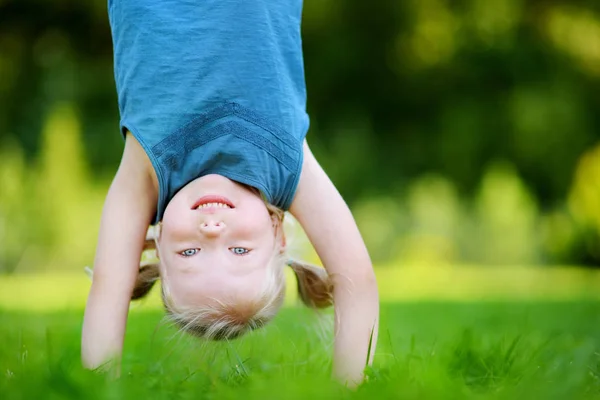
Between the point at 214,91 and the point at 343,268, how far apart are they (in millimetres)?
532

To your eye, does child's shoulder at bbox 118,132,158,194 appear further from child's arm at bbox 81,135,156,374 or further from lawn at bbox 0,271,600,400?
lawn at bbox 0,271,600,400

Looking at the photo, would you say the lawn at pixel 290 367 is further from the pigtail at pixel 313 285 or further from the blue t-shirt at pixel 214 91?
the blue t-shirt at pixel 214 91

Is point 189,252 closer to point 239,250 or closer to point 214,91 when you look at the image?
point 239,250

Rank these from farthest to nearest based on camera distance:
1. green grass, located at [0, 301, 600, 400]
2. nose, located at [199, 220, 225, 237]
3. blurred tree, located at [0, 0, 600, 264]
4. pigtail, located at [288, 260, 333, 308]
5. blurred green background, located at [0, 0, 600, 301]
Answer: blurred tree, located at [0, 0, 600, 264] → blurred green background, located at [0, 0, 600, 301] → pigtail, located at [288, 260, 333, 308] → nose, located at [199, 220, 225, 237] → green grass, located at [0, 301, 600, 400]

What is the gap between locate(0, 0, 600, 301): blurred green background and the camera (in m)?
8.48

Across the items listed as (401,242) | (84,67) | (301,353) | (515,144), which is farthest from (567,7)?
(301,353)

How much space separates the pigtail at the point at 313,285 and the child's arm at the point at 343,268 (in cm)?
10

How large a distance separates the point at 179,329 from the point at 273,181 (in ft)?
1.34

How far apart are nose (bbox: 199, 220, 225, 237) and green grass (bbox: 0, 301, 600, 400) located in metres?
0.30

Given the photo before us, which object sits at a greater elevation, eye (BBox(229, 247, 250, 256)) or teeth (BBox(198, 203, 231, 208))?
teeth (BBox(198, 203, 231, 208))

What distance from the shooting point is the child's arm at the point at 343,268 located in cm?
184

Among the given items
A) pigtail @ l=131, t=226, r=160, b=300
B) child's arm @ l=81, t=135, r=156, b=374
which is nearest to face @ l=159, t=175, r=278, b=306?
child's arm @ l=81, t=135, r=156, b=374

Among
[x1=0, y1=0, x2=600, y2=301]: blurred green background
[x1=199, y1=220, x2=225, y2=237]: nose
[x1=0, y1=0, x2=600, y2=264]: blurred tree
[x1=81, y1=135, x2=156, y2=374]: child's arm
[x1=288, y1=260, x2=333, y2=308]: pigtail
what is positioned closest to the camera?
[x1=199, y1=220, x2=225, y2=237]: nose

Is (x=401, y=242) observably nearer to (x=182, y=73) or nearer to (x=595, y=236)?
(x=595, y=236)
